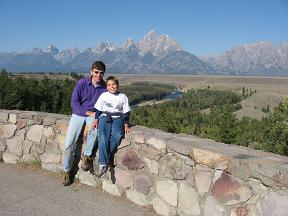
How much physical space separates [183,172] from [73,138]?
7.13ft

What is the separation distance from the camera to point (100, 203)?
19.1 ft

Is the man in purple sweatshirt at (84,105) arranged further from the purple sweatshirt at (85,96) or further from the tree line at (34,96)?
the tree line at (34,96)

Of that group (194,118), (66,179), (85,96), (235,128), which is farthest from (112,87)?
(194,118)

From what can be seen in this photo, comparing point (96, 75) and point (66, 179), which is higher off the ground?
point (96, 75)

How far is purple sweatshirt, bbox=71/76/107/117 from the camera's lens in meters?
6.36

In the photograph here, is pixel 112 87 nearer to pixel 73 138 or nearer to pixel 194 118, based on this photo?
pixel 73 138

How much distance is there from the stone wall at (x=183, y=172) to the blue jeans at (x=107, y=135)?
0.48ft

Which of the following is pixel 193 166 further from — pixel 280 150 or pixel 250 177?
pixel 280 150

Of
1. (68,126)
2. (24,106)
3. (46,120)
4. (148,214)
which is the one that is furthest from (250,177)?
(24,106)

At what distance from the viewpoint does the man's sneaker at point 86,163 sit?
6.23 metres

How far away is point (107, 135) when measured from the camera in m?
5.88

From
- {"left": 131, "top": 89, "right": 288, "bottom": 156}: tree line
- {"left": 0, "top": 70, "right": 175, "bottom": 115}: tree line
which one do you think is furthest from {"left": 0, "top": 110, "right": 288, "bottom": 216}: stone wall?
{"left": 0, "top": 70, "right": 175, "bottom": 115}: tree line

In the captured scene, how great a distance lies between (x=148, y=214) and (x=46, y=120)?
2.72m

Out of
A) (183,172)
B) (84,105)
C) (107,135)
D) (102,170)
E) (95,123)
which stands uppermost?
(84,105)
